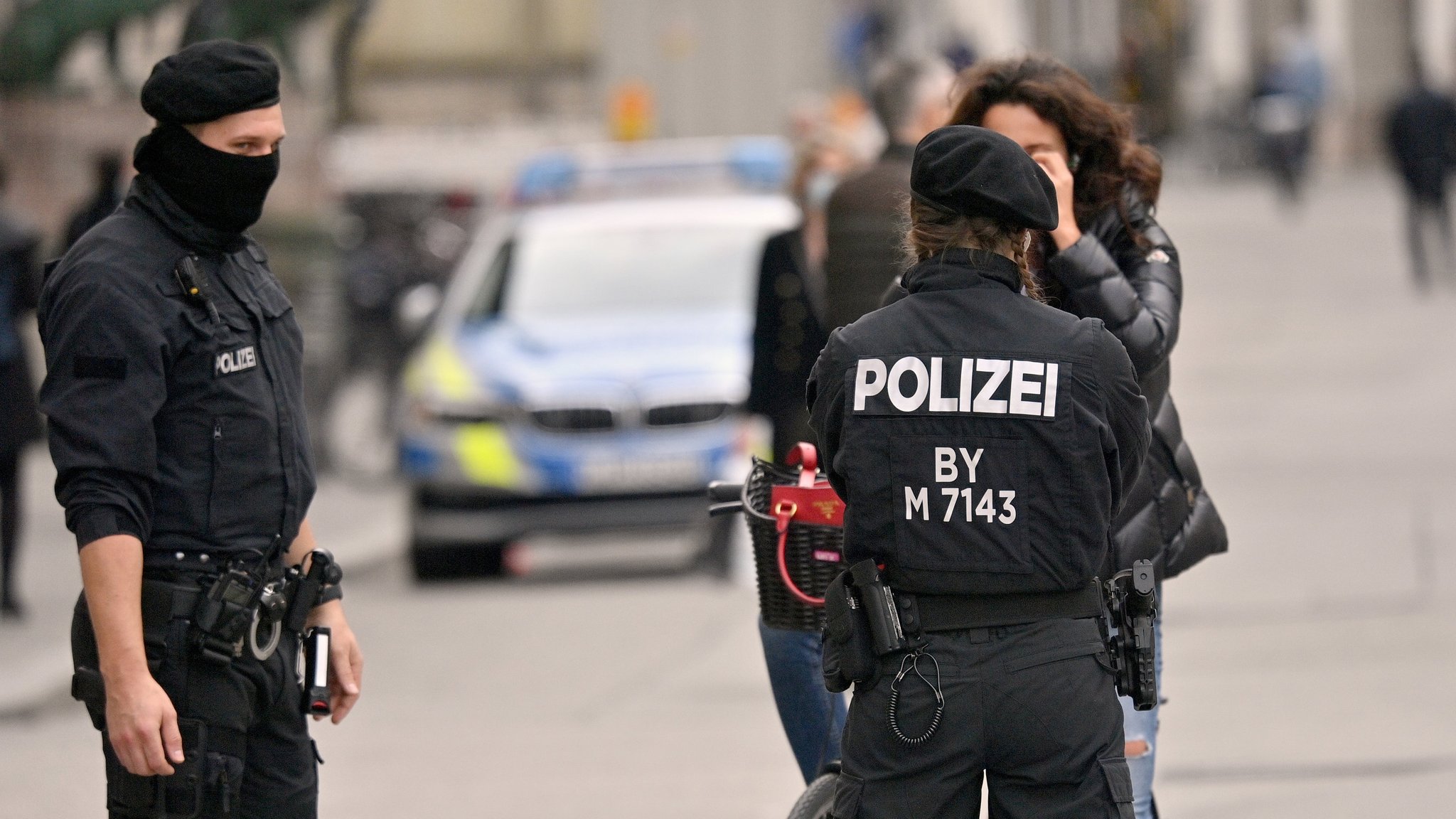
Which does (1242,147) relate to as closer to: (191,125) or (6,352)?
(6,352)

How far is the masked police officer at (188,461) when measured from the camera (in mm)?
3477

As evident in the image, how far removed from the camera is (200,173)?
3674 millimetres

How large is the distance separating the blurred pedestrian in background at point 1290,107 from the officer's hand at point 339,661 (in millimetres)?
22598

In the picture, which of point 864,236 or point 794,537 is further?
point 864,236

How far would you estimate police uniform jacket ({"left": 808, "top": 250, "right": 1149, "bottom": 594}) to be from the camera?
325cm

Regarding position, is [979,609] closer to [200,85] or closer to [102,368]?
[102,368]

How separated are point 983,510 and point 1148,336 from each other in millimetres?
751

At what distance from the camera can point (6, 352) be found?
9.24 metres

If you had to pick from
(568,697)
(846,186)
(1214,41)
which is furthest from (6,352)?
Result: (1214,41)

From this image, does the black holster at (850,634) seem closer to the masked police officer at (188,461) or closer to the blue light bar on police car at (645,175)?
the masked police officer at (188,461)

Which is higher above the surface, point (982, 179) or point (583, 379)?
point (982, 179)

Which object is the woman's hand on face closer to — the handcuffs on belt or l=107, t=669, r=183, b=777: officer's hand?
the handcuffs on belt

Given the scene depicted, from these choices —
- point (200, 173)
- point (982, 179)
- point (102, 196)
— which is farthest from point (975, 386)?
point (102, 196)

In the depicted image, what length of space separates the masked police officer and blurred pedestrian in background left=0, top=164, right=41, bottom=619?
228 inches
